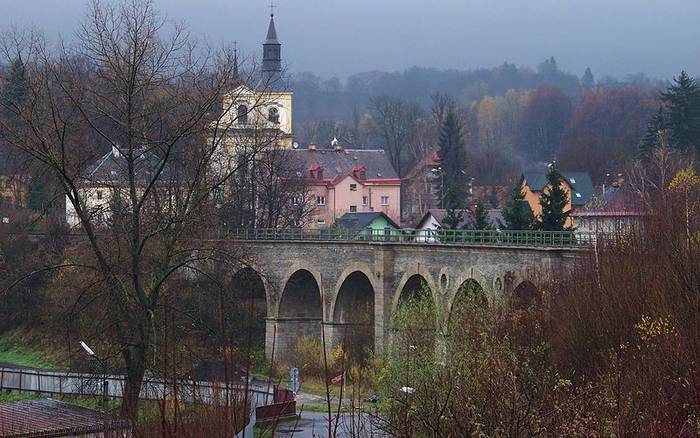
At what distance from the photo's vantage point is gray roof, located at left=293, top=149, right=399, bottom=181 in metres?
96.0

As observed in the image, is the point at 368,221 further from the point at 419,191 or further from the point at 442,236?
the point at 419,191

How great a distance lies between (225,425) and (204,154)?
13946mm

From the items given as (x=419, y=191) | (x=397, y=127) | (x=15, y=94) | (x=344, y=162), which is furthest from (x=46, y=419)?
(x=397, y=127)

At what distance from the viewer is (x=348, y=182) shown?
317 ft

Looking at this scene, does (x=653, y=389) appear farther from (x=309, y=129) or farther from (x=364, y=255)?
(x=309, y=129)

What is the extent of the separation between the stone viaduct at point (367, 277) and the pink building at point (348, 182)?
92.1 feet

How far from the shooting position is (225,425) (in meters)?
15.4

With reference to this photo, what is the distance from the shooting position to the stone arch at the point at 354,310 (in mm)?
59625

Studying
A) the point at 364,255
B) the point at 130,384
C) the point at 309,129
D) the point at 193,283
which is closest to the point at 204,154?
the point at 130,384

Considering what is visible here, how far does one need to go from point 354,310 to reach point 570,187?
35.9 meters

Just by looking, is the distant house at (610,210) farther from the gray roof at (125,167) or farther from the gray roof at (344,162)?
the gray roof at (344,162)

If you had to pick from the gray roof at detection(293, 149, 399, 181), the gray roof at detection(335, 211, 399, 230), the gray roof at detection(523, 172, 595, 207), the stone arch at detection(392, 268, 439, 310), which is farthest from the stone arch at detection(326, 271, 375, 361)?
the gray roof at detection(523, 172, 595, 207)

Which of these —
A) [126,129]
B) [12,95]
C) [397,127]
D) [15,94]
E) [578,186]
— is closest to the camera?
[126,129]

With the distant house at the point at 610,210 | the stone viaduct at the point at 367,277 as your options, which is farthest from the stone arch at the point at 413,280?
the distant house at the point at 610,210
